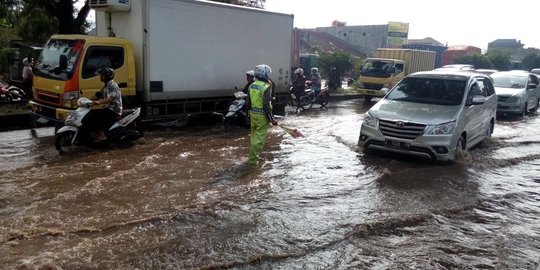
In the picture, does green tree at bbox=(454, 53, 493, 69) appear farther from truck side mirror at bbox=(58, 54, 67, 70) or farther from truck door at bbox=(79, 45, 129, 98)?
truck side mirror at bbox=(58, 54, 67, 70)

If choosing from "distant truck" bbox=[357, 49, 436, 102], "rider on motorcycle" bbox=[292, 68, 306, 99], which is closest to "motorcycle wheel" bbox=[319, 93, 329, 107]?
"rider on motorcycle" bbox=[292, 68, 306, 99]

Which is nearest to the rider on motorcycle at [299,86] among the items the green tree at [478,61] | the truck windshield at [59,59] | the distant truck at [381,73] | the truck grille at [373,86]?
the distant truck at [381,73]

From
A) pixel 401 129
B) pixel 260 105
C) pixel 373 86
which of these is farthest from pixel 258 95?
pixel 373 86

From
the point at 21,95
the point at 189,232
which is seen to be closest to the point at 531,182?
the point at 189,232

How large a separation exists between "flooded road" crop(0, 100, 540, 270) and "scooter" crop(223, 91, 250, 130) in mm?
1639

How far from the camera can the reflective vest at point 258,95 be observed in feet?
23.6

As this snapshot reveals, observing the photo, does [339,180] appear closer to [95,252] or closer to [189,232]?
[189,232]

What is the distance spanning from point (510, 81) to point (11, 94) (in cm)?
1602

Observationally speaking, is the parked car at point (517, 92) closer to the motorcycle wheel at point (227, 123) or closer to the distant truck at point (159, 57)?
the distant truck at point (159, 57)

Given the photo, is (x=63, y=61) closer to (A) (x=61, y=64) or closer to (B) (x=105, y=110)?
(A) (x=61, y=64)

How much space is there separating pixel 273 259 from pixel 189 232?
1019mm

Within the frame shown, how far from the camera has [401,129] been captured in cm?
758

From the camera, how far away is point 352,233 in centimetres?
487

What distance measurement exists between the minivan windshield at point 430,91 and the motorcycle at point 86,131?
4968 mm
